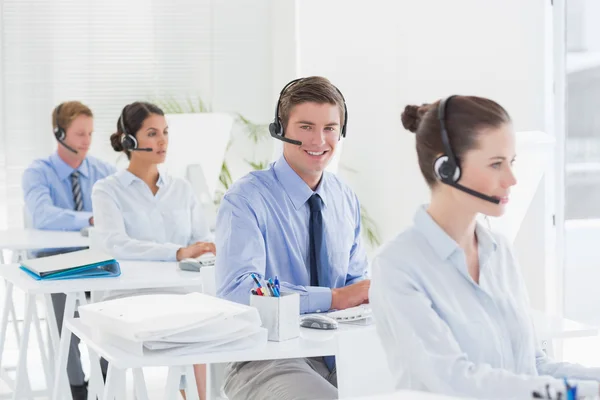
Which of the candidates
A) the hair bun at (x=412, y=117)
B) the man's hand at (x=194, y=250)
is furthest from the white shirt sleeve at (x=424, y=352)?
the man's hand at (x=194, y=250)

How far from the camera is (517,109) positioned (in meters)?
4.02

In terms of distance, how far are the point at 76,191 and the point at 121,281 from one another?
217 centimetres

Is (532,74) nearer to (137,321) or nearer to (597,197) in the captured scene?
(597,197)

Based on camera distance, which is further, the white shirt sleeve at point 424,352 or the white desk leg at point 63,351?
the white desk leg at point 63,351

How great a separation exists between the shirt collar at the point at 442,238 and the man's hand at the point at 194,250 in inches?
69.6

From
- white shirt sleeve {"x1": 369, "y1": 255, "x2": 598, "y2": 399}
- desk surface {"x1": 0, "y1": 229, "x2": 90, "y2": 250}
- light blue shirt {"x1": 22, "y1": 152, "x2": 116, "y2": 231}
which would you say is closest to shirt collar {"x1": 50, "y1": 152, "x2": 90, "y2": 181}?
light blue shirt {"x1": 22, "y1": 152, "x2": 116, "y2": 231}

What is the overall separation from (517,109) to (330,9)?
86.4 inches

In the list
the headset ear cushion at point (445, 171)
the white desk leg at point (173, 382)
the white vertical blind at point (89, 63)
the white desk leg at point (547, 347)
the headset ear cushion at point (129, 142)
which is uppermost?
the white vertical blind at point (89, 63)

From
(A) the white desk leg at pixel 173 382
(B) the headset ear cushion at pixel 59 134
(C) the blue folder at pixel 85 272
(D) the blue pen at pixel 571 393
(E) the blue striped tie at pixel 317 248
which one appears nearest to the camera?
(D) the blue pen at pixel 571 393

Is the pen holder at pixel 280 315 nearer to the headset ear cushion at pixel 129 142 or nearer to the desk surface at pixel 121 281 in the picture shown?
the desk surface at pixel 121 281

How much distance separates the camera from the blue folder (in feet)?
9.70

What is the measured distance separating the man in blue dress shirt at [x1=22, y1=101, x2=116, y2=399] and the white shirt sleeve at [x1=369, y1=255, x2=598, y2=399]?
323cm

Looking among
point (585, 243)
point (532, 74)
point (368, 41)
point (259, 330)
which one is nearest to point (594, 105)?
point (532, 74)

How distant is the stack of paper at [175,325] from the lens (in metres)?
1.95
